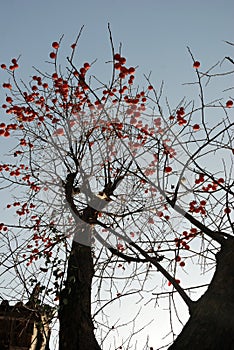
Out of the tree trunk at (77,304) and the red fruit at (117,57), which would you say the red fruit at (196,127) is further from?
the tree trunk at (77,304)

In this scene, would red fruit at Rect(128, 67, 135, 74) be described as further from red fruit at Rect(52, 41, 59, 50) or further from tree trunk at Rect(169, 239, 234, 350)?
tree trunk at Rect(169, 239, 234, 350)

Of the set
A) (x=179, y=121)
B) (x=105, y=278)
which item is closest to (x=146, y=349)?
(x=105, y=278)

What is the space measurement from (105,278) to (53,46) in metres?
2.36

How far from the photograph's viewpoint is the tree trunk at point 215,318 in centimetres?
171

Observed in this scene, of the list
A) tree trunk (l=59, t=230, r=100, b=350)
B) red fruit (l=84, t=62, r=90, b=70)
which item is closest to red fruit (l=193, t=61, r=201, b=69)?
red fruit (l=84, t=62, r=90, b=70)

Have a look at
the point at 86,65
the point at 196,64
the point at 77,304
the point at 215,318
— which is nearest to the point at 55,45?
the point at 86,65

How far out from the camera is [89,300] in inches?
124

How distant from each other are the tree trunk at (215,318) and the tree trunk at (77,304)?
1.14 meters

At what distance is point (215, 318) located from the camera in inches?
70.9

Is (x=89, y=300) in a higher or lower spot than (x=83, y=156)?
lower

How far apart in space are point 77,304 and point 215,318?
1.52 meters

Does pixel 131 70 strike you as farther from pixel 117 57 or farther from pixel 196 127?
pixel 196 127

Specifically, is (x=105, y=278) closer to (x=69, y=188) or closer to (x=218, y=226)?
(x=69, y=188)

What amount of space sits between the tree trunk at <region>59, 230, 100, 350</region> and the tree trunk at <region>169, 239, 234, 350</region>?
114 cm
